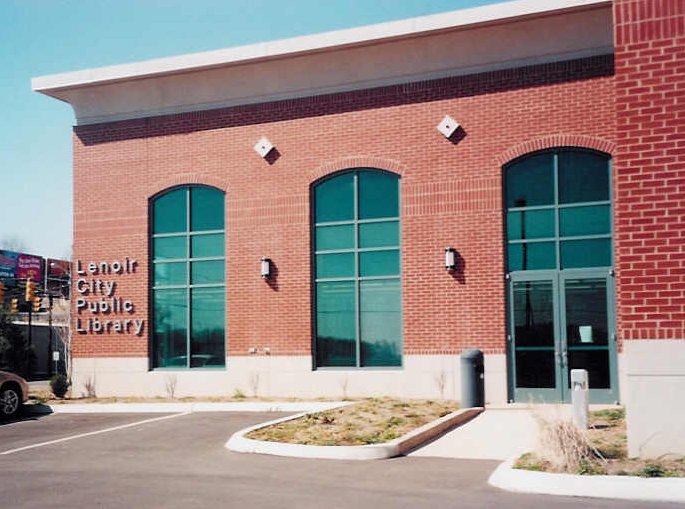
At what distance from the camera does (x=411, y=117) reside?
1908 cm

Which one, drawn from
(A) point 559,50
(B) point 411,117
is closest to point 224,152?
(B) point 411,117

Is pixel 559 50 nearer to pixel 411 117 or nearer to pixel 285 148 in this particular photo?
pixel 411 117

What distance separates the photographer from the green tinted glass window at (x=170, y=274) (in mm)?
21438

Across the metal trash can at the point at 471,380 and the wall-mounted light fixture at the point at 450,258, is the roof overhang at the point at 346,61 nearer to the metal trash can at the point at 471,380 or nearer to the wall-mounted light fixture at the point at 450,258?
the wall-mounted light fixture at the point at 450,258

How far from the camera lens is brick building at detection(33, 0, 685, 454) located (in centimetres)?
1767

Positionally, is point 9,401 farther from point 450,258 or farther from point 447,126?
point 447,126

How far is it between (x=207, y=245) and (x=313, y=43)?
565 centimetres

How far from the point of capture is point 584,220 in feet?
58.0

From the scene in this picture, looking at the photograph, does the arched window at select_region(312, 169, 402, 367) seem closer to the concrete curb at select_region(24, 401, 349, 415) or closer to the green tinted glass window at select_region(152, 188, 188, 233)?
the concrete curb at select_region(24, 401, 349, 415)

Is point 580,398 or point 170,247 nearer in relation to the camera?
point 580,398

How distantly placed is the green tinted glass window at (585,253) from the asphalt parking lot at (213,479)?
7.46 metres

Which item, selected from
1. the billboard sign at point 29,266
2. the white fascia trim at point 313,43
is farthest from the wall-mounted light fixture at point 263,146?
the billboard sign at point 29,266

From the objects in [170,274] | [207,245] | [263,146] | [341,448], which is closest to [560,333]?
[341,448]

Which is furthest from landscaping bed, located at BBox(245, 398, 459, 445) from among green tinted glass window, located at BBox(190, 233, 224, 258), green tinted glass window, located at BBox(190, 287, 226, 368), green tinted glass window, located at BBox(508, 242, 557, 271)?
green tinted glass window, located at BBox(190, 233, 224, 258)
